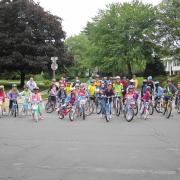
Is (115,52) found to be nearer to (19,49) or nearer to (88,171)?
(19,49)

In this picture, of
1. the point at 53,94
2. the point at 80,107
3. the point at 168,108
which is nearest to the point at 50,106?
the point at 53,94

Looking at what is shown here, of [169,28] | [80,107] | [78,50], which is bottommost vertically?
[80,107]

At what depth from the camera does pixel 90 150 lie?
11383 mm

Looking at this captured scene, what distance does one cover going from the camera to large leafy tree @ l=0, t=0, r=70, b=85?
46.7 m

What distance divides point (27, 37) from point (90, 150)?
124ft

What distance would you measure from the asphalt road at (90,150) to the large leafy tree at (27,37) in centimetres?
2885

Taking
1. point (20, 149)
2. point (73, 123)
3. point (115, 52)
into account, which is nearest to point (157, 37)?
point (115, 52)

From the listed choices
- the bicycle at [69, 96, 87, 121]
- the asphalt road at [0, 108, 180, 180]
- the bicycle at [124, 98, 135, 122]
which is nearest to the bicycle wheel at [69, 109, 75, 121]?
the bicycle at [69, 96, 87, 121]

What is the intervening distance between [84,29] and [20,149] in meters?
107

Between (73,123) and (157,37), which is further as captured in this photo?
(157,37)

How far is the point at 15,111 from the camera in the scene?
851 inches

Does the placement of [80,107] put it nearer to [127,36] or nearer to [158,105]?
[158,105]

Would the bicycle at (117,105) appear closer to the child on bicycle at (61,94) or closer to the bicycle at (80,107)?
the bicycle at (80,107)

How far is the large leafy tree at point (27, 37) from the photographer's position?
153ft
